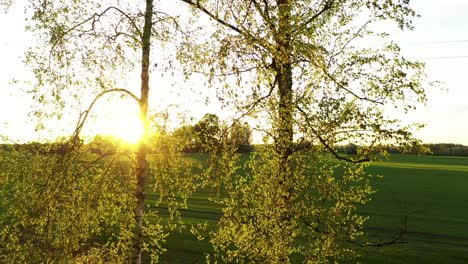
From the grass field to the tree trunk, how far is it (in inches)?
256

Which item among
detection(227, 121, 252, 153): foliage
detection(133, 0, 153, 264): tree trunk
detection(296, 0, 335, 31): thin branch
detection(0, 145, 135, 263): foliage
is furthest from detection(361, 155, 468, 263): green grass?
detection(0, 145, 135, 263): foliage

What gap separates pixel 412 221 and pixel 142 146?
32.7 m

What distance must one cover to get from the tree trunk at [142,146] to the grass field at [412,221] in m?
6.49

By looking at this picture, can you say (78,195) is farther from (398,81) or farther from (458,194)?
(458,194)

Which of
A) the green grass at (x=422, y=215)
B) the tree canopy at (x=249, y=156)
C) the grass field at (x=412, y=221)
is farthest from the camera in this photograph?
the green grass at (x=422, y=215)

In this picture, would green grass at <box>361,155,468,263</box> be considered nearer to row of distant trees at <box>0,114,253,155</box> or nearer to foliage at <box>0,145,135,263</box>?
row of distant trees at <box>0,114,253,155</box>

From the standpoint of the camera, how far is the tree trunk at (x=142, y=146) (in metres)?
15.0

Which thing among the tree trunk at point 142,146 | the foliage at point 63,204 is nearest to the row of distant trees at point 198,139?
the foliage at point 63,204

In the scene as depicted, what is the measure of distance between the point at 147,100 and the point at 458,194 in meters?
53.3

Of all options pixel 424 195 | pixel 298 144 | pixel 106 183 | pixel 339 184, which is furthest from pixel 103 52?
pixel 424 195

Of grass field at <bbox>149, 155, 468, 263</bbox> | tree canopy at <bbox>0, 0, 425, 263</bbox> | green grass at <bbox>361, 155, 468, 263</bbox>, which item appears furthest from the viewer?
green grass at <bbox>361, 155, 468, 263</bbox>

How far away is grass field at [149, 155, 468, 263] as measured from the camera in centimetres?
3012

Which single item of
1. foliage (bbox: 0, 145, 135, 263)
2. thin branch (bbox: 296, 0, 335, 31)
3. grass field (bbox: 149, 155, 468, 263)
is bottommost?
grass field (bbox: 149, 155, 468, 263)

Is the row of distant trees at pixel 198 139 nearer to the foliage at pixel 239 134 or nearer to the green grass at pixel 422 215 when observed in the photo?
the foliage at pixel 239 134
